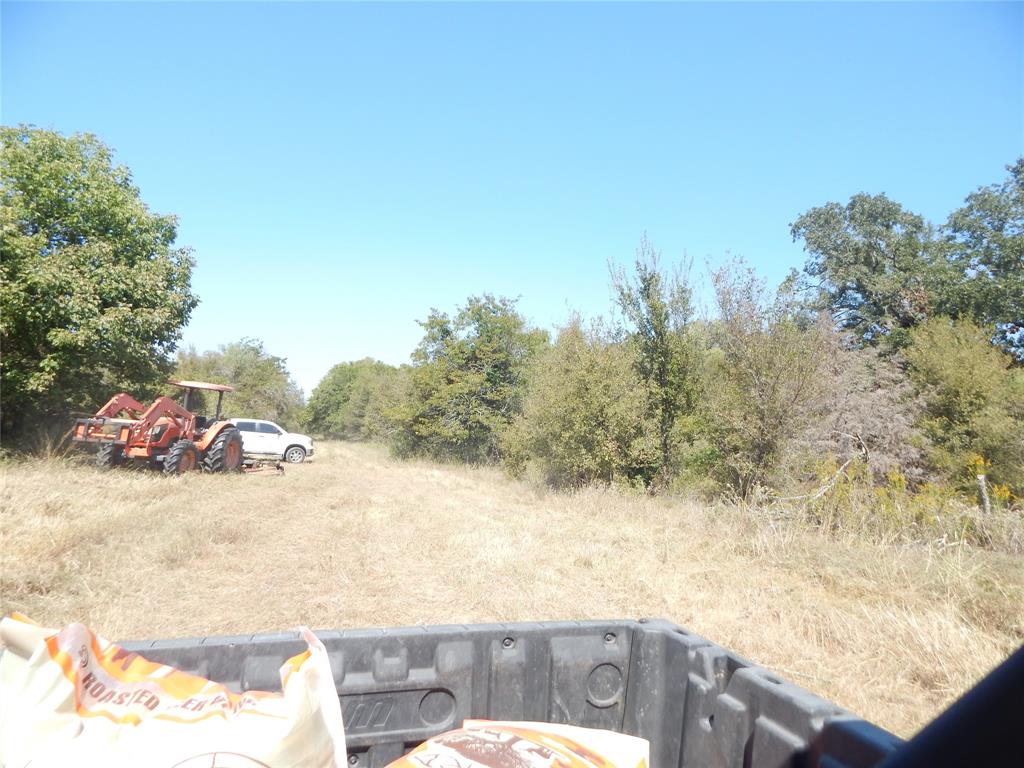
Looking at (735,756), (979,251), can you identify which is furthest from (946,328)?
(735,756)

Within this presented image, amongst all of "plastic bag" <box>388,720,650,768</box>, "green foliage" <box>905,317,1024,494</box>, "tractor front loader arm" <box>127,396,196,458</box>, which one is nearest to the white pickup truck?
"tractor front loader arm" <box>127,396,196,458</box>

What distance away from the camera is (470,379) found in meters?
24.4

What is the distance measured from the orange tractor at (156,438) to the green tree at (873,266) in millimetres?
24109

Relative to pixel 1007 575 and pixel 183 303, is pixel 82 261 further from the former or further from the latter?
pixel 1007 575

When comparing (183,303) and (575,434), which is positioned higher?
(183,303)

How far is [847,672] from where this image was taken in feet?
15.0

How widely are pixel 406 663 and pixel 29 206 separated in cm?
1682

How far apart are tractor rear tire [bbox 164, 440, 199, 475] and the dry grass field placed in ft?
8.96

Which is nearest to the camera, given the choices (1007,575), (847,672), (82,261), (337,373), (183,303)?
(847,672)

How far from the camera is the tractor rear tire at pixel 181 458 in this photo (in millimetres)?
13977

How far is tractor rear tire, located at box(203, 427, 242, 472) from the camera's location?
51.5 ft

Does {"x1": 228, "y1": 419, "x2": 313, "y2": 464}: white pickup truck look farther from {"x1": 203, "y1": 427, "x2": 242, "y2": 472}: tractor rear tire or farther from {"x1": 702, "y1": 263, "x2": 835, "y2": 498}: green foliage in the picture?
{"x1": 702, "y1": 263, "x2": 835, "y2": 498}: green foliage

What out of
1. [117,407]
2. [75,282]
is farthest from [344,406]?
[75,282]

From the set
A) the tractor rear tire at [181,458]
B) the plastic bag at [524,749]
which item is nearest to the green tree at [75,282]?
the tractor rear tire at [181,458]
